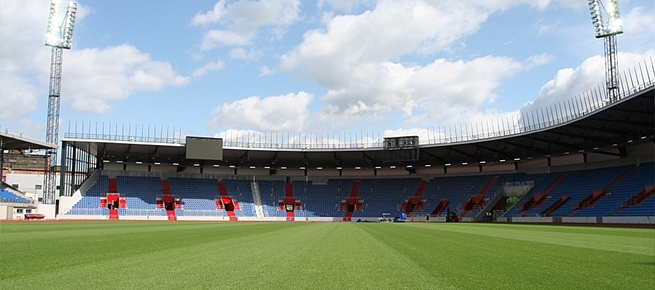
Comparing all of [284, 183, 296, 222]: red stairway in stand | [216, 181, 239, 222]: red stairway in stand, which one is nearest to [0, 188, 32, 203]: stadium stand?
[216, 181, 239, 222]: red stairway in stand

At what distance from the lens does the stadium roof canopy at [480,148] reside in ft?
130

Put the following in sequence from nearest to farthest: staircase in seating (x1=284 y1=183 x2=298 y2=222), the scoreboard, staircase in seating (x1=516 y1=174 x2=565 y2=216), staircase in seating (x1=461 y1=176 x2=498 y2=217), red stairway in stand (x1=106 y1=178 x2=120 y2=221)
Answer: staircase in seating (x1=516 y1=174 x2=565 y2=216) → red stairway in stand (x1=106 y1=178 x2=120 y2=221) → staircase in seating (x1=461 y1=176 x2=498 y2=217) → the scoreboard → staircase in seating (x1=284 y1=183 x2=298 y2=222)

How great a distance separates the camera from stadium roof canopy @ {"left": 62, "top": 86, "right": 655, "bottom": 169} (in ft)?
A: 130

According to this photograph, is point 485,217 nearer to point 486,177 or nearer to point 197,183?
point 486,177

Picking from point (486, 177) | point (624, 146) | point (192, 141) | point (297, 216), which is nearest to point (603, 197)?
point (624, 146)

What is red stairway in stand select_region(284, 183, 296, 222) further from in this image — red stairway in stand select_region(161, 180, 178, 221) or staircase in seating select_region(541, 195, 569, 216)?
staircase in seating select_region(541, 195, 569, 216)

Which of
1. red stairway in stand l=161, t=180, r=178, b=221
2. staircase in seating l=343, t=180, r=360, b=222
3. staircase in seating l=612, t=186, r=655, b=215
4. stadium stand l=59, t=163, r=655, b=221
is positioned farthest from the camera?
staircase in seating l=343, t=180, r=360, b=222

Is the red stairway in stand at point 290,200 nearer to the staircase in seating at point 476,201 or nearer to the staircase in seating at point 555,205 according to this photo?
the staircase in seating at point 476,201

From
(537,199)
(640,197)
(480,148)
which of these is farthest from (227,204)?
(640,197)

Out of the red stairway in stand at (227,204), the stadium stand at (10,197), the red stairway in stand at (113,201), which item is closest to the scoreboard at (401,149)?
the red stairway in stand at (227,204)

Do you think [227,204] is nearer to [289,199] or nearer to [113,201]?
[289,199]

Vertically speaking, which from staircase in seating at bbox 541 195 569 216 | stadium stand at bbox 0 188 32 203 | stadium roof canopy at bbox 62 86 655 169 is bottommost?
staircase in seating at bbox 541 195 569 216

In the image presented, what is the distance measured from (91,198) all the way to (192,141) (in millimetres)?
12519

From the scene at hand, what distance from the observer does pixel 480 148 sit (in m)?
58.3
